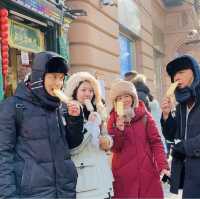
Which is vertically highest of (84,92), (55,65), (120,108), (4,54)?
(4,54)

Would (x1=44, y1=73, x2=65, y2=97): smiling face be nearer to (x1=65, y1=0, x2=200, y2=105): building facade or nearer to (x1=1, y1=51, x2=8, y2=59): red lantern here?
(x1=1, y1=51, x2=8, y2=59): red lantern

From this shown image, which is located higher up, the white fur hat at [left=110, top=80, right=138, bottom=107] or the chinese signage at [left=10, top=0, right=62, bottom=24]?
the chinese signage at [left=10, top=0, right=62, bottom=24]

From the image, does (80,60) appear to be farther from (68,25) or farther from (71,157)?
(71,157)

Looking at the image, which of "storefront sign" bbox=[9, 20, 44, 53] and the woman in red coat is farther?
"storefront sign" bbox=[9, 20, 44, 53]

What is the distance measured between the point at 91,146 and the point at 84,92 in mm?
413

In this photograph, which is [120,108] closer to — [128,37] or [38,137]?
[38,137]

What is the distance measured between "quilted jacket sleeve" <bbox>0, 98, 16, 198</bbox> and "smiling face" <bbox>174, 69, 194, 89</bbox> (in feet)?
4.32

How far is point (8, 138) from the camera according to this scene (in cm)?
296

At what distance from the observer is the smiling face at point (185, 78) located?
3617 millimetres

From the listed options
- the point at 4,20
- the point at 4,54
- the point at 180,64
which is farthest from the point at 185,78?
the point at 4,20

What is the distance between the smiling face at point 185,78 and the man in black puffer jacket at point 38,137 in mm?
888

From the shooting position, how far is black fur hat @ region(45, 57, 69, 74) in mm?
3148

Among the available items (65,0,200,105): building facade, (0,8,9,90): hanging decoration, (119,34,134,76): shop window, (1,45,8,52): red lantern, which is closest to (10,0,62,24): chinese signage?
(0,8,9,90): hanging decoration

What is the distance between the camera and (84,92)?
365 cm
